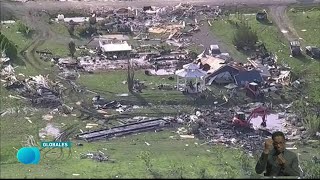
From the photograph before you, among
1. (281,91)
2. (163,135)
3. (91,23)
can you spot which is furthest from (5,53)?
(281,91)

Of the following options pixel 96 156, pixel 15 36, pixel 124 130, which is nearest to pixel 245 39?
pixel 124 130

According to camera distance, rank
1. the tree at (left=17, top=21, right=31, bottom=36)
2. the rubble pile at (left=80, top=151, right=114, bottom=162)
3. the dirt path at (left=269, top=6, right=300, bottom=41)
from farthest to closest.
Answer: the dirt path at (left=269, top=6, right=300, bottom=41), the tree at (left=17, top=21, right=31, bottom=36), the rubble pile at (left=80, top=151, right=114, bottom=162)

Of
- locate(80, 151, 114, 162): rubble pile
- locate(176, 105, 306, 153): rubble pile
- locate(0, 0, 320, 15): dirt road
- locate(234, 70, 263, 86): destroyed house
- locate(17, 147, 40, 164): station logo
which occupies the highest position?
locate(0, 0, 320, 15): dirt road

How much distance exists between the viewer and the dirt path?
130 ft

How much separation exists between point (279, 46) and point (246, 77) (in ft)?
18.0

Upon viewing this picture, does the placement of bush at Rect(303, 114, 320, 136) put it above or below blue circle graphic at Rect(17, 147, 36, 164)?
below

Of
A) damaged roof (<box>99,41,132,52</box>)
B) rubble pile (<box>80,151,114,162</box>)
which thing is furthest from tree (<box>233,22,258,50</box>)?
rubble pile (<box>80,151,114,162</box>)

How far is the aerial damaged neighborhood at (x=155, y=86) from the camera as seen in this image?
2492cm

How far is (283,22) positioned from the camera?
41.5 metres

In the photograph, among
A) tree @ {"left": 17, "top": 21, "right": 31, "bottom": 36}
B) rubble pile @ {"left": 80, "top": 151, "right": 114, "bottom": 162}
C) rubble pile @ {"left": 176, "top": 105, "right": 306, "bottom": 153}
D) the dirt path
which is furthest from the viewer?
the dirt path

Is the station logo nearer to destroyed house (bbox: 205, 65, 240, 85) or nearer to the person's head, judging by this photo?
destroyed house (bbox: 205, 65, 240, 85)

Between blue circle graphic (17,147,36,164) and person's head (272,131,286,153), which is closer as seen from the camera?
person's head (272,131,286,153)

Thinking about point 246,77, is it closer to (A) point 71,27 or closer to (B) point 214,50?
(B) point 214,50

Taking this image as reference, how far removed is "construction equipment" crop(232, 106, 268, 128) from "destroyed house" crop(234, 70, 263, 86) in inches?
116
